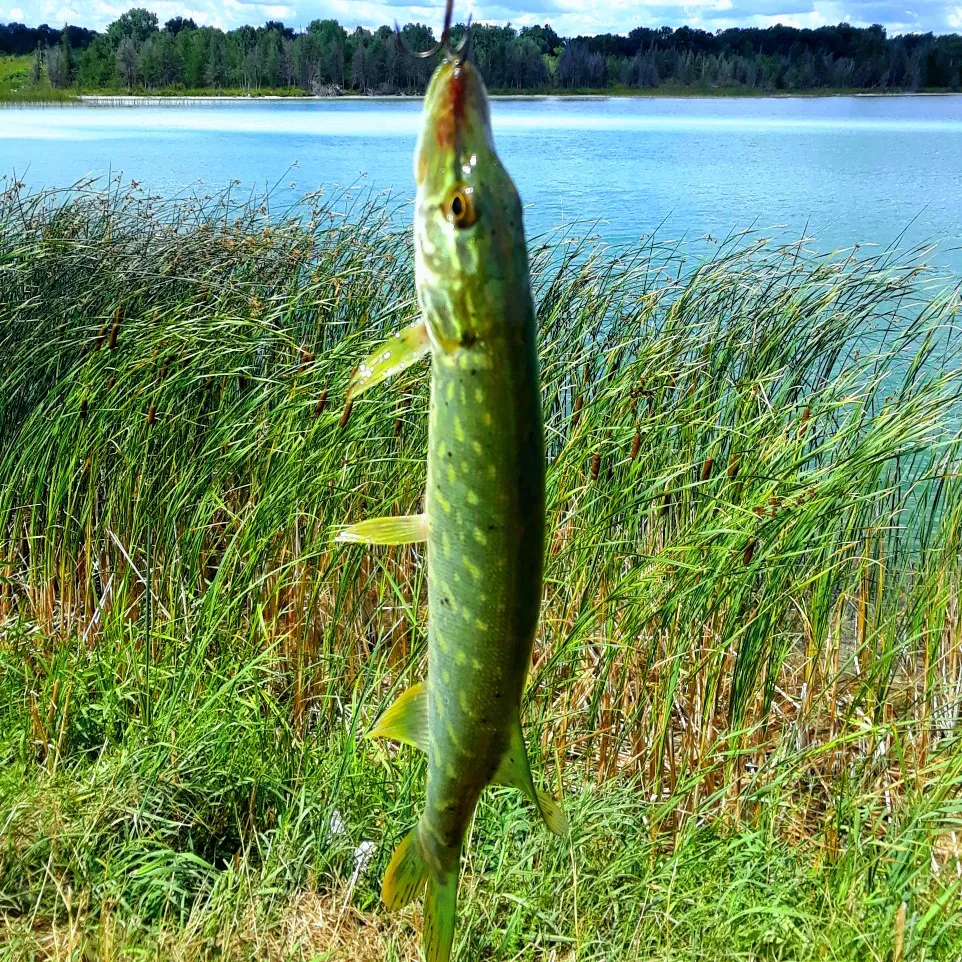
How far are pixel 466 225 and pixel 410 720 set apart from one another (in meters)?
0.69

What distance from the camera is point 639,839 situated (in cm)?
297

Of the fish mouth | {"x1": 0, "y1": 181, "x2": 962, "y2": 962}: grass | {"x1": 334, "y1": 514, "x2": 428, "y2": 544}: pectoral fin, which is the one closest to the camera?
the fish mouth

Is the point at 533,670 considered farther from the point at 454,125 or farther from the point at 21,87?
the point at 21,87

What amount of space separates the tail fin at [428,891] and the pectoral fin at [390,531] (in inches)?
19.0

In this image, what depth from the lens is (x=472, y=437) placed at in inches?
45.0

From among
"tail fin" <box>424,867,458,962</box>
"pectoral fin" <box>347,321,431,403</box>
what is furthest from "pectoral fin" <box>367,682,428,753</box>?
"pectoral fin" <box>347,321,431,403</box>

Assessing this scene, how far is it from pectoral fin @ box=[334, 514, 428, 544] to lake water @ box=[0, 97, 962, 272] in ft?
8.27

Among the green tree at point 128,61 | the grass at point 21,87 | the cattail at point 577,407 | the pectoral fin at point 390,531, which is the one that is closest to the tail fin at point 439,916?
the pectoral fin at point 390,531

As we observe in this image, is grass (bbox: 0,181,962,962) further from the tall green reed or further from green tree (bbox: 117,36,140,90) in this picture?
green tree (bbox: 117,36,140,90)

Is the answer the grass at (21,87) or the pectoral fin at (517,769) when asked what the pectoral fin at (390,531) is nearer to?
the pectoral fin at (517,769)

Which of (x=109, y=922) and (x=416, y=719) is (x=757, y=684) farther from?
(x=416, y=719)

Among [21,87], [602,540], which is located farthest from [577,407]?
[21,87]

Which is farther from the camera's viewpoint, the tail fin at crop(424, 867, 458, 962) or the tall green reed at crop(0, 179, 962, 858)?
the tall green reed at crop(0, 179, 962, 858)

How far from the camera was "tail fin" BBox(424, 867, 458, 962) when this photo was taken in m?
1.45
